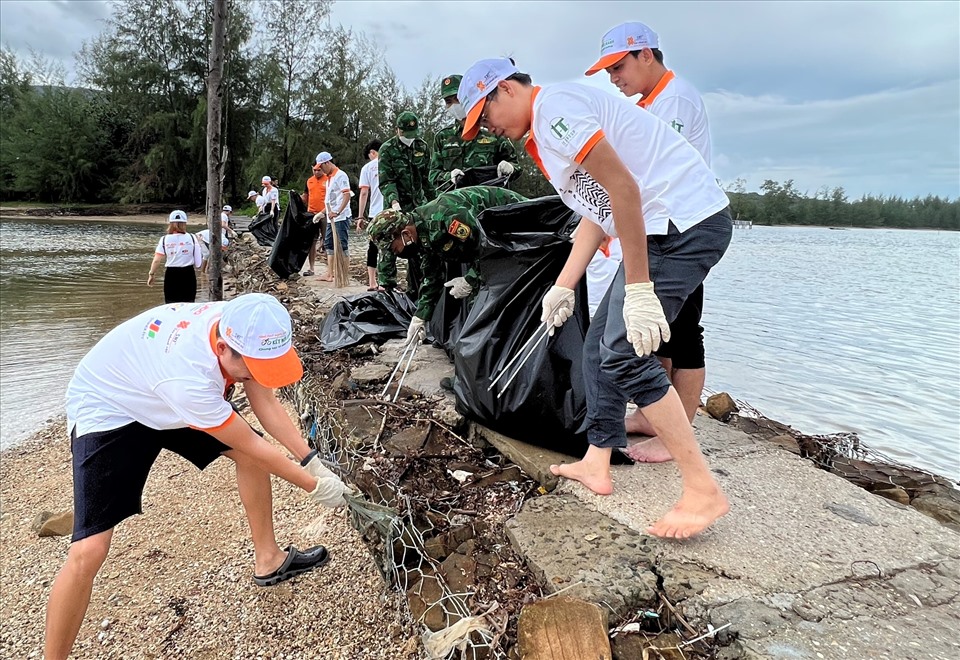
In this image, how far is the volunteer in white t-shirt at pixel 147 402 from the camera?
1761 mm

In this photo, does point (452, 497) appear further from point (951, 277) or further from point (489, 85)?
point (951, 277)

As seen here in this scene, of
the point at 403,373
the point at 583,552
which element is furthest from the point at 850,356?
the point at 583,552

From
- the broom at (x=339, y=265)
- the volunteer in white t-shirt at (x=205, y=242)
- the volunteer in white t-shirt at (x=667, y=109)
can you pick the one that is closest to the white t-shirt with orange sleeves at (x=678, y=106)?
the volunteer in white t-shirt at (x=667, y=109)

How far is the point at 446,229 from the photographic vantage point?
3.04m

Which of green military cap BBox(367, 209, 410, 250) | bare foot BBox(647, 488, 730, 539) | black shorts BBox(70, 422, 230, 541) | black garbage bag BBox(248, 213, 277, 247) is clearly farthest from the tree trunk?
black garbage bag BBox(248, 213, 277, 247)

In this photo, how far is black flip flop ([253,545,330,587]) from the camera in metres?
2.31

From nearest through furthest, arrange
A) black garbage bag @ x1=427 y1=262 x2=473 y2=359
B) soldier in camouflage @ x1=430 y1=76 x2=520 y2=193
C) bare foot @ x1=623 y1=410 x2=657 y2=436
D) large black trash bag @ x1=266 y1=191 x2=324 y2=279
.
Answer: bare foot @ x1=623 y1=410 x2=657 y2=436
black garbage bag @ x1=427 y1=262 x2=473 y2=359
soldier in camouflage @ x1=430 y1=76 x2=520 y2=193
large black trash bag @ x1=266 y1=191 x2=324 y2=279

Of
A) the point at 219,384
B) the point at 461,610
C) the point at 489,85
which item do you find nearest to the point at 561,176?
the point at 489,85

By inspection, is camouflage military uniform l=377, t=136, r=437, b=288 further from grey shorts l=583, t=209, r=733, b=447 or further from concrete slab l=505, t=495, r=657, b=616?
concrete slab l=505, t=495, r=657, b=616

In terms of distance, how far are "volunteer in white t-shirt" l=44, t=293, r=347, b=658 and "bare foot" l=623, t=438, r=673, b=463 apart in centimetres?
130

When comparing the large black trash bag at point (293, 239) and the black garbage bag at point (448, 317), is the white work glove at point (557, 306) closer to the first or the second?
the black garbage bag at point (448, 317)

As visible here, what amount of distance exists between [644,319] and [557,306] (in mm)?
596

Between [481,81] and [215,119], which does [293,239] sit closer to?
[215,119]

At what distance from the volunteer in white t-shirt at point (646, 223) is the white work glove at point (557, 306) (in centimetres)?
35
